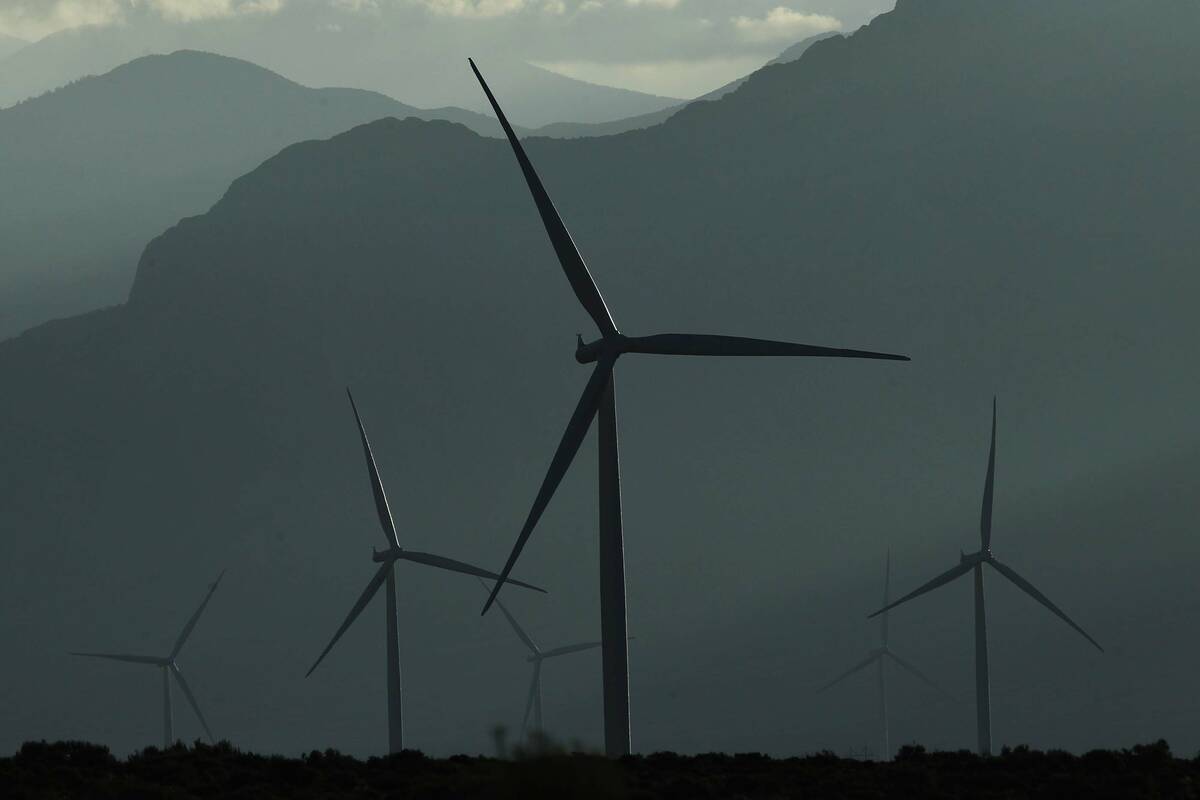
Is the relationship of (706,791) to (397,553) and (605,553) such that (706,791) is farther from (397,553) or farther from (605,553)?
(397,553)

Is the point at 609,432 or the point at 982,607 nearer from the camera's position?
the point at 609,432

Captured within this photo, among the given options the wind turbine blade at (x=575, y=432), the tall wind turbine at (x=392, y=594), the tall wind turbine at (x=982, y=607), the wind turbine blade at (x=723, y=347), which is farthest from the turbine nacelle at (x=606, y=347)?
the tall wind turbine at (x=982, y=607)

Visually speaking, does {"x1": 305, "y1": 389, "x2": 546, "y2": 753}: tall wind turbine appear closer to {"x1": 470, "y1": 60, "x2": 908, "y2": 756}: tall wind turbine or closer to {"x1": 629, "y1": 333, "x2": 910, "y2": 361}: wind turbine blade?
{"x1": 470, "y1": 60, "x2": 908, "y2": 756}: tall wind turbine

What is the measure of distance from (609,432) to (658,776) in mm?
10148

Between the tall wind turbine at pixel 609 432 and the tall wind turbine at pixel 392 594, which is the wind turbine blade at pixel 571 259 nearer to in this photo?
the tall wind turbine at pixel 609 432

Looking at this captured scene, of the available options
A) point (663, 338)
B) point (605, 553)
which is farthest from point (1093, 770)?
point (663, 338)

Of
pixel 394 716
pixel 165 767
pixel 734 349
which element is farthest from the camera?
→ pixel 394 716

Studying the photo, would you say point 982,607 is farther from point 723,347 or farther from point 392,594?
point 723,347

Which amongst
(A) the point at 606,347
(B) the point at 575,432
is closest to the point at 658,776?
(B) the point at 575,432

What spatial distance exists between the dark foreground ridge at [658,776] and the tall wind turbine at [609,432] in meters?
2.30

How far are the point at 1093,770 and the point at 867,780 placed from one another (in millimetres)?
5239

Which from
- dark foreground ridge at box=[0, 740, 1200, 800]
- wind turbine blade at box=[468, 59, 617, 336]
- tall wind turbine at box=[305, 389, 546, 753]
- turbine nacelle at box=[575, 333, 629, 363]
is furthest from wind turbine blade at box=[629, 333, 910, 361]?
tall wind turbine at box=[305, 389, 546, 753]

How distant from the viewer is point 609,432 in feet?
158

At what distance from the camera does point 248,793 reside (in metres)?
39.8
